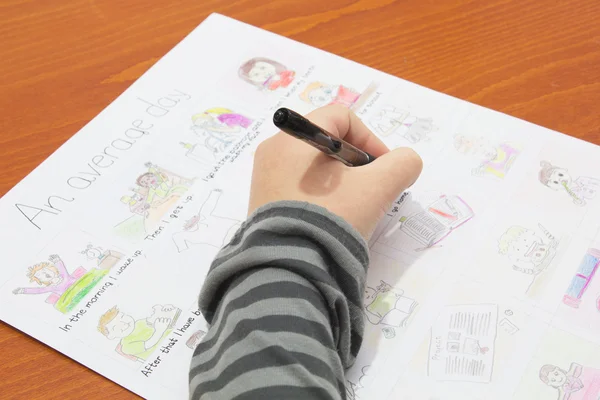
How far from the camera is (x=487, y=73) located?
2.09 ft

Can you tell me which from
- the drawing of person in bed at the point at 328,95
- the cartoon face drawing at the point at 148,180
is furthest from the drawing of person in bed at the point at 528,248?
the cartoon face drawing at the point at 148,180

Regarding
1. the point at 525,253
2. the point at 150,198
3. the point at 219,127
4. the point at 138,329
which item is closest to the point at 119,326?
the point at 138,329

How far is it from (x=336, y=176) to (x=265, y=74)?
23 cm

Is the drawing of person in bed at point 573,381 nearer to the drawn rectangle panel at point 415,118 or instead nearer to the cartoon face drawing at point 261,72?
the drawn rectangle panel at point 415,118

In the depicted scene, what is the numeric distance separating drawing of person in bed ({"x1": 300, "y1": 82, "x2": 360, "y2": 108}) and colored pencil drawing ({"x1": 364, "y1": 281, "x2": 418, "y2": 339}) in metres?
0.23

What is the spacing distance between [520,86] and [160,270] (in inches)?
16.4

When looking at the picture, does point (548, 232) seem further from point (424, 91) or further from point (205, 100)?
point (205, 100)

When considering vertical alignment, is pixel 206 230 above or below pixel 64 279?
above

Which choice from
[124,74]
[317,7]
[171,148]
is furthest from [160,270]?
[317,7]

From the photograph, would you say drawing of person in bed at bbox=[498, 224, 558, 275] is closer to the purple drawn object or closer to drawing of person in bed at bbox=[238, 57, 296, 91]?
the purple drawn object

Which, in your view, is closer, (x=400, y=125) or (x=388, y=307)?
(x=388, y=307)

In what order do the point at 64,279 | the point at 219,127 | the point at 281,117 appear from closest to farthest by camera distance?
the point at 281,117, the point at 64,279, the point at 219,127

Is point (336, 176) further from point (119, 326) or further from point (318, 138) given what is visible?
point (119, 326)

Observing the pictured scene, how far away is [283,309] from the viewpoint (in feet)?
1.35
